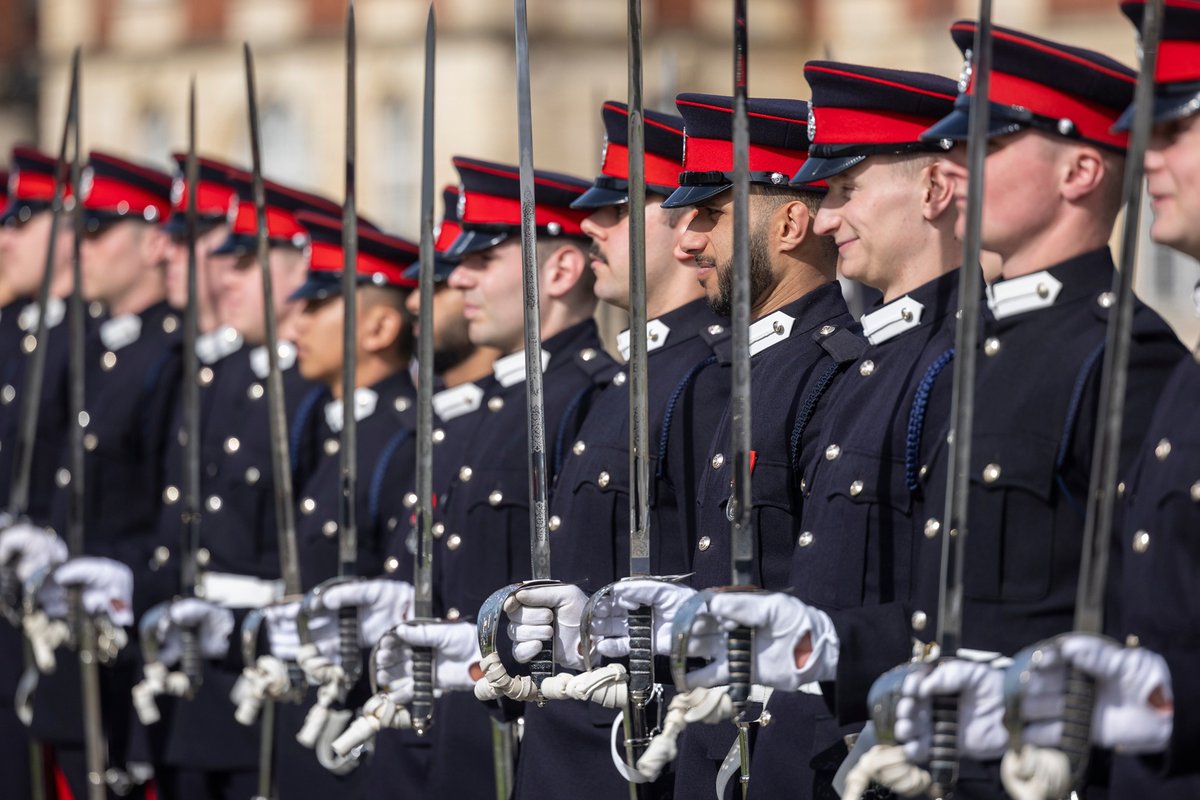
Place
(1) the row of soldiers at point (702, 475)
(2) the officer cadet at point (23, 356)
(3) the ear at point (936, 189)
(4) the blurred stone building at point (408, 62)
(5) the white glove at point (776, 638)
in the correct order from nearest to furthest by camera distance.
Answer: (1) the row of soldiers at point (702, 475) → (5) the white glove at point (776, 638) → (3) the ear at point (936, 189) → (2) the officer cadet at point (23, 356) → (4) the blurred stone building at point (408, 62)

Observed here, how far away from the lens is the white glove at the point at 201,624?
23.7 ft

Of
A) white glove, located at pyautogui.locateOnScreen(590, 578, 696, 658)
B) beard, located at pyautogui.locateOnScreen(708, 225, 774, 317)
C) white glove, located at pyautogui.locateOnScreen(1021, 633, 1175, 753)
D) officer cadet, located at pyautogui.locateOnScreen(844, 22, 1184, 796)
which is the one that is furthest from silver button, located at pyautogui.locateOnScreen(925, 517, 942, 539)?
beard, located at pyautogui.locateOnScreen(708, 225, 774, 317)

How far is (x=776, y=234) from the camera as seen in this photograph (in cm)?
532

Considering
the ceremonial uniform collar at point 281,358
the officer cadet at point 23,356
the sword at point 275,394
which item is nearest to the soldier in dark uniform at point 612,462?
the sword at point 275,394

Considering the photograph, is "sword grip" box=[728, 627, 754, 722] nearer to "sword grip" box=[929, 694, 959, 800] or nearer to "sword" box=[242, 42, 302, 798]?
"sword grip" box=[929, 694, 959, 800]

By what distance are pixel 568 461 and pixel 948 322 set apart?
1487mm

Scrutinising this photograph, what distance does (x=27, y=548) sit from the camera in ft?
28.0

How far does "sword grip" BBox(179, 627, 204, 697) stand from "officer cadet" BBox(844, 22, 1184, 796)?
3.57m

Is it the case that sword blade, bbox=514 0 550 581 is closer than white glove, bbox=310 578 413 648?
Yes

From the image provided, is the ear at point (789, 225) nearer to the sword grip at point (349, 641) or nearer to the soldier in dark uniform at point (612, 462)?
the soldier in dark uniform at point (612, 462)

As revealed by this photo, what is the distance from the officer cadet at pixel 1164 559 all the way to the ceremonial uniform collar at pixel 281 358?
475 cm

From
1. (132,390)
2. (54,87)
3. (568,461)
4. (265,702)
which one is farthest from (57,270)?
(54,87)

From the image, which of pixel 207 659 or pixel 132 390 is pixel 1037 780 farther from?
pixel 132 390

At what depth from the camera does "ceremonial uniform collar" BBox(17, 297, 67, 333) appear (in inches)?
390
